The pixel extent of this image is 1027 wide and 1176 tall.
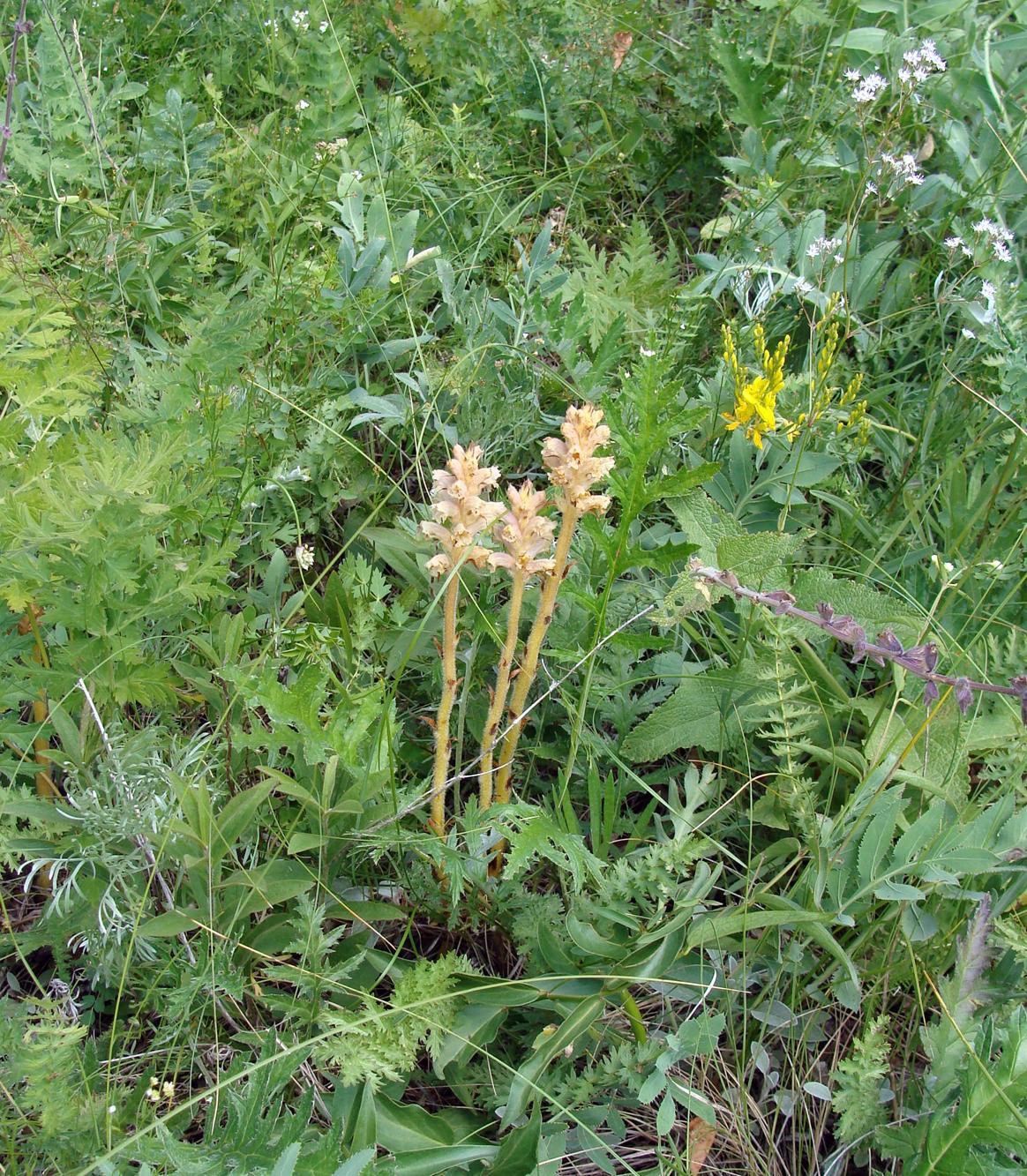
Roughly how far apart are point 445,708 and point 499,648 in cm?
44

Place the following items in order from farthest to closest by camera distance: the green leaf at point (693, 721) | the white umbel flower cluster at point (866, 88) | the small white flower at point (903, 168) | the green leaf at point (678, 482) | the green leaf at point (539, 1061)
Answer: the white umbel flower cluster at point (866, 88)
the small white flower at point (903, 168)
the green leaf at point (693, 721)
the green leaf at point (678, 482)
the green leaf at point (539, 1061)

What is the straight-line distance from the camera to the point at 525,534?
5.30 ft

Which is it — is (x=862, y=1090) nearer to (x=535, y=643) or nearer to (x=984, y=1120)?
(x=984, y=1120)

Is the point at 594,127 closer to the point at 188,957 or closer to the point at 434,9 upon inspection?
the point at 434,9

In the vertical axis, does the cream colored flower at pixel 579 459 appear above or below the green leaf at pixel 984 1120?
above

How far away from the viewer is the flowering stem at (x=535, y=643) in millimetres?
1646

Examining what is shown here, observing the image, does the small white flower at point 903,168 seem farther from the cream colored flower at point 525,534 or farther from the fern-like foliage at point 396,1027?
the fern-like foliage at point 396,1027

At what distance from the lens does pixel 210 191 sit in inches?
117

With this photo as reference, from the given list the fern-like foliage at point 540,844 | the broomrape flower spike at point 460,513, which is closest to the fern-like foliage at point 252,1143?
the fern-like foliage at point 540,844

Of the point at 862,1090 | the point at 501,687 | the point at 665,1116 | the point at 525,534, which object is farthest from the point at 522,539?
the point at 862,1090

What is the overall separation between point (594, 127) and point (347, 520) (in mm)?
1727

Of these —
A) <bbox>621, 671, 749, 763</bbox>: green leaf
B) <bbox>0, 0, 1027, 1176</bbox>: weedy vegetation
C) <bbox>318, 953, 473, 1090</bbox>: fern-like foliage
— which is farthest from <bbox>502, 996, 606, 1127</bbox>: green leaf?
<bbox>621, 671, 749, 763</bbox>: green leaf

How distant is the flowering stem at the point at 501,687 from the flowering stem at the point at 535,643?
3 centimetres

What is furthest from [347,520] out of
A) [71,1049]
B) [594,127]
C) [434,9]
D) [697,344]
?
[434,9]
